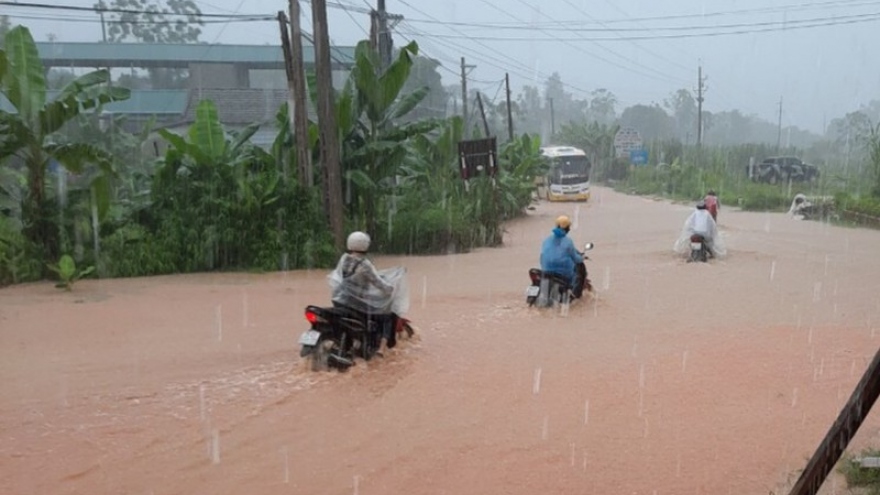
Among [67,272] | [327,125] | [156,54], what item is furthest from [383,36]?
[156,54]

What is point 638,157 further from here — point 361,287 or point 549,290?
point 361,287

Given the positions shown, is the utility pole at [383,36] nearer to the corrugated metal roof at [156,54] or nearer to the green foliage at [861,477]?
the corrugated metal roof at [156,54]

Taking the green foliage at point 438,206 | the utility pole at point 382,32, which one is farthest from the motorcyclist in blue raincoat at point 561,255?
the utility pole at point 382,32

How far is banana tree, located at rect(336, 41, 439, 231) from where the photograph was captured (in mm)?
16219

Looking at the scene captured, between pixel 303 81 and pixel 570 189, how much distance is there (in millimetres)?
26021

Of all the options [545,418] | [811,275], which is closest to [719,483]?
[545,418]

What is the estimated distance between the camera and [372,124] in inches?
668

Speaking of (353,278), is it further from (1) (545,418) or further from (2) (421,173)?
(2) (421,173)

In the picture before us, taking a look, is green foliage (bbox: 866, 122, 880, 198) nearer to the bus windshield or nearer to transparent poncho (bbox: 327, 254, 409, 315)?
the bus windshield

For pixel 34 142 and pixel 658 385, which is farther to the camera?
pixel 34 142

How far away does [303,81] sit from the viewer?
624 inches

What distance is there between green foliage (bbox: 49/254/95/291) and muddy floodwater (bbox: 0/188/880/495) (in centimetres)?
20

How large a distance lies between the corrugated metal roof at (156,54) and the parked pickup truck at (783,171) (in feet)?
71.1

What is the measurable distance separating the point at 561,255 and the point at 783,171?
3613 cm
